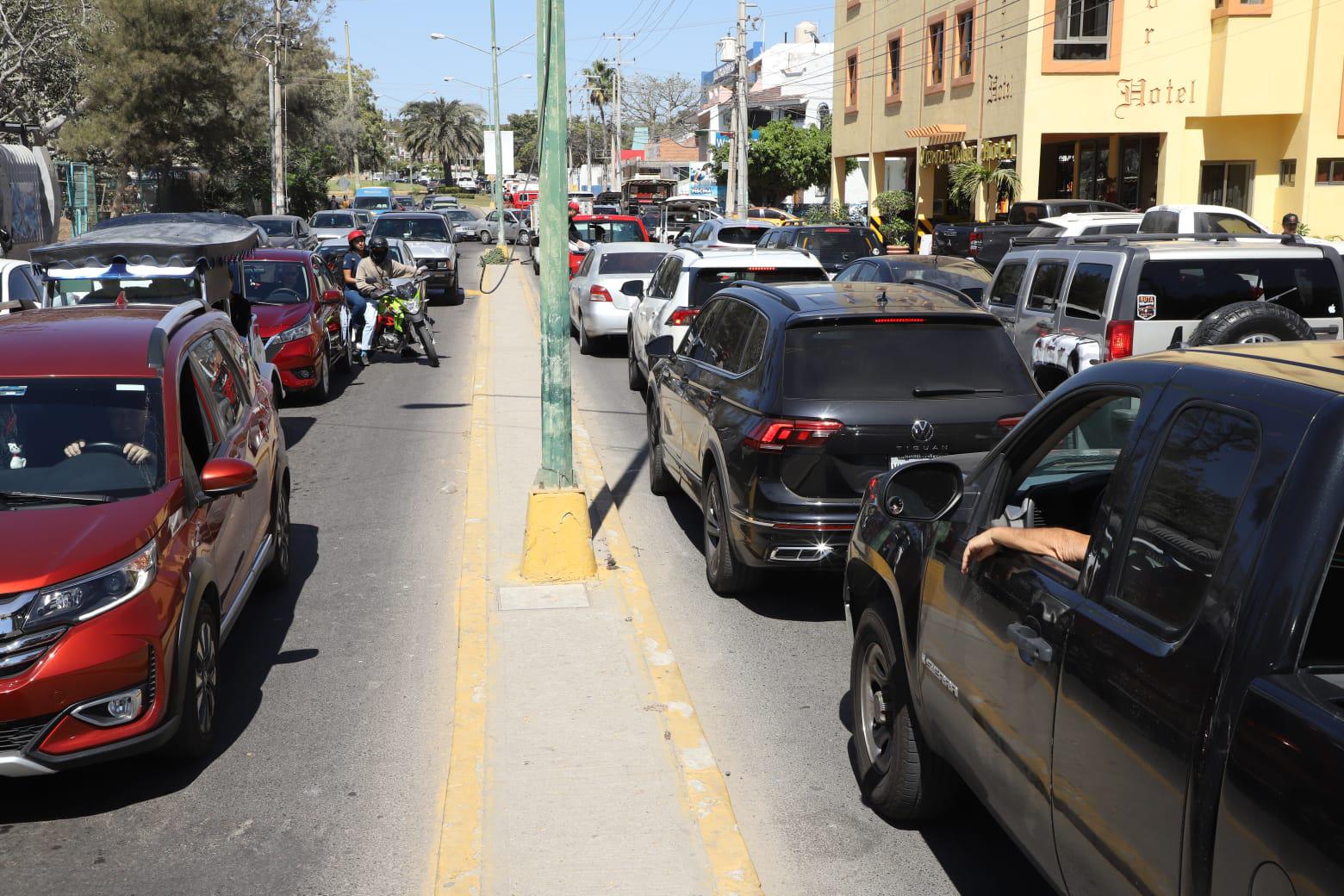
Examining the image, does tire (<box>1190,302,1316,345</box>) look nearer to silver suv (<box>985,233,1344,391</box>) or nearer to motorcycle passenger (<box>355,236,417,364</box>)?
silver suv (<box>985,233,1344,391</box>)

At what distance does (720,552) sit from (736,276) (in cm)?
757

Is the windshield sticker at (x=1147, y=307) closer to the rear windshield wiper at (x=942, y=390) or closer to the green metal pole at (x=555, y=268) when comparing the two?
the rear windshield wiper at (x=942, y=390)

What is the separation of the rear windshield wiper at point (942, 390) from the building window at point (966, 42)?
3083cm

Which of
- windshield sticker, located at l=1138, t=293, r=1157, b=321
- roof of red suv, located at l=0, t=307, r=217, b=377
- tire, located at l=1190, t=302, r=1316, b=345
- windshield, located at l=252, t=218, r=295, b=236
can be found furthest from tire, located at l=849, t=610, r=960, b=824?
windshield, located at l=252, t=218, r=295, b=236

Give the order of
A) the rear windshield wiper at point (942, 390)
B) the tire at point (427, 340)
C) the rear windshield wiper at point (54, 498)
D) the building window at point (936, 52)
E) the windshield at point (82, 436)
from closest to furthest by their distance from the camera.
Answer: the rear windshield wiper at point (54, 498) → the windshield at point (82, 436) → the rear windshield wiper at point (942, 390) → the tire at point (427, 340) → the building window at point (936, 52)

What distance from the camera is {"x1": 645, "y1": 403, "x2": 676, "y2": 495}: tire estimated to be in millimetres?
10297

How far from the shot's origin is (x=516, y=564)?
8.30 m

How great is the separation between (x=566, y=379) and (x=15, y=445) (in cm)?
334

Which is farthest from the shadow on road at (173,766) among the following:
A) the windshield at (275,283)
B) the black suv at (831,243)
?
the black suv at (831,243)

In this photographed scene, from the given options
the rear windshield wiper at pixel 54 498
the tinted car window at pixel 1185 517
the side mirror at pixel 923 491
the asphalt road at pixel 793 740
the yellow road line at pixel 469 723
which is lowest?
the asphalt road at pixel 793 740

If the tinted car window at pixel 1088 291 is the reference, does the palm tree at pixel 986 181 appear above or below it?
above

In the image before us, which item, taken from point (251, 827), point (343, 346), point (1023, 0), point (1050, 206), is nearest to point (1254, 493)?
point (251, 827)

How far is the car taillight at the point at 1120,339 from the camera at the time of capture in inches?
435

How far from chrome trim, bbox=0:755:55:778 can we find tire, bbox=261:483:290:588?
2879 mm
